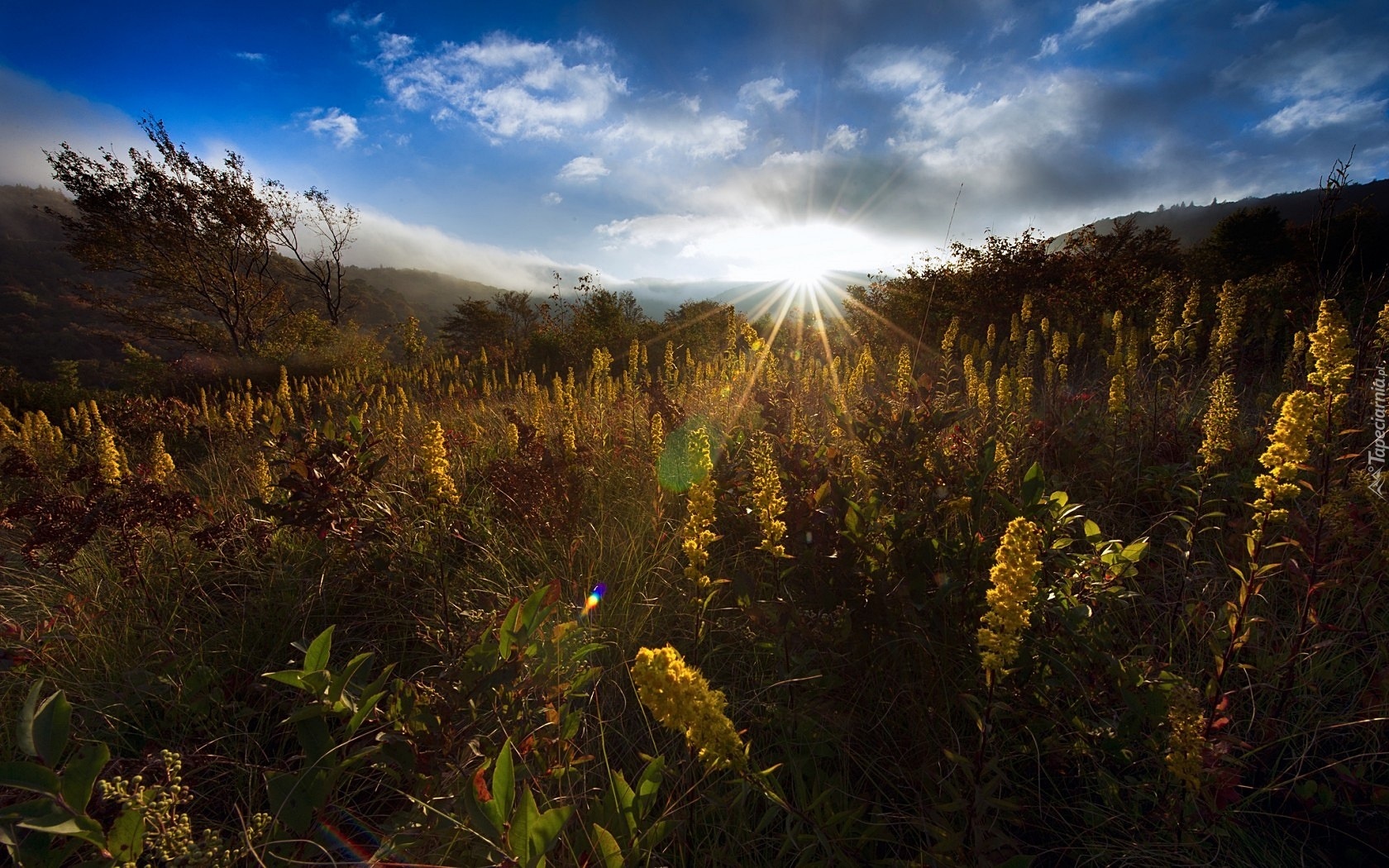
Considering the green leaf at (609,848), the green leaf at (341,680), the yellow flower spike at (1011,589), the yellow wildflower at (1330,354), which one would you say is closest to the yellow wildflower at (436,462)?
the green leaf at (341,680)

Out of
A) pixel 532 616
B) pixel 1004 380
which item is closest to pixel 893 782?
pixel 532 616

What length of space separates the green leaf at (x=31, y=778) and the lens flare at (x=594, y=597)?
1388mm

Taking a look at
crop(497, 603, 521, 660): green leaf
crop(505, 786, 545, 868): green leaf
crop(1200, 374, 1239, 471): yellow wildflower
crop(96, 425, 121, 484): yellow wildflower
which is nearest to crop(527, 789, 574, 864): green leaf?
crop(505, 786, 545, 868): green leaf

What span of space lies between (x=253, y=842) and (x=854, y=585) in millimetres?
1846

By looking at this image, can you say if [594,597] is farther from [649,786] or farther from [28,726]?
[28,726]

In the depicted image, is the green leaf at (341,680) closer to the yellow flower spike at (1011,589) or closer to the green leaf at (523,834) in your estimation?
the green leaf at (523,834)

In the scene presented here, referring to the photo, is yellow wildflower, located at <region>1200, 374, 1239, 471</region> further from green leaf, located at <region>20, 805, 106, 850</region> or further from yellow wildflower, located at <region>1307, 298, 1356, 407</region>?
green leaf, located at <region>20, 805, 106, 850</region>

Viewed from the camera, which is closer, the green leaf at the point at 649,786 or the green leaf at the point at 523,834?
the green leaf at the point at 523,834

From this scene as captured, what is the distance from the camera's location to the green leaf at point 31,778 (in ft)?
2.66

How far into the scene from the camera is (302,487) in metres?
2.24

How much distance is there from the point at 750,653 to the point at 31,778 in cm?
188

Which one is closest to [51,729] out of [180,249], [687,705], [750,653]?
[687,705]

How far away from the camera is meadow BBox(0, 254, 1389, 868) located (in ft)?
3.82

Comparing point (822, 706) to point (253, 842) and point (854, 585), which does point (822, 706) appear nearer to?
point (854, 585)
